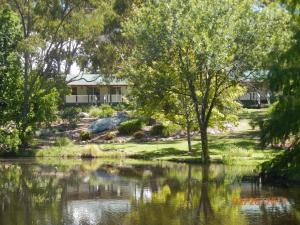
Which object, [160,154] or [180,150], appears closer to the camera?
[160,154]

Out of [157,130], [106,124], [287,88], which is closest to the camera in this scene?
[287,88]

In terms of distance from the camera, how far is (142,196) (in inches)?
790

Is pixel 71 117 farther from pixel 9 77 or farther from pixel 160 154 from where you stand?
pixel 160 154

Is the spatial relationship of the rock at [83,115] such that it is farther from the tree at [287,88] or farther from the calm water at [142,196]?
the tree at [287,88]

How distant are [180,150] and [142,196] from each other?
1627 centimetres

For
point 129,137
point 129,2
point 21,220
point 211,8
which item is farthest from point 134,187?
point 129,2

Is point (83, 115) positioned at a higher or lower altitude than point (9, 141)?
higher

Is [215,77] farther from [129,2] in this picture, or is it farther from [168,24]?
[129,2]

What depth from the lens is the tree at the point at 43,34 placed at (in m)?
40.5

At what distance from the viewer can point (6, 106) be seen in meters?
40.4

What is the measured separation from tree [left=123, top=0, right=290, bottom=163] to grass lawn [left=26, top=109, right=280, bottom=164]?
4.33 metres

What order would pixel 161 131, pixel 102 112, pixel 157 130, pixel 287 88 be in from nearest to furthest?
pixel 287 88
pixel 161 131
pixel 157 130
pixel 102 112

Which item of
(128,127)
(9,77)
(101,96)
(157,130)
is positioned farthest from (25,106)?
(101,96)

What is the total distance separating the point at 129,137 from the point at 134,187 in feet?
73.1
